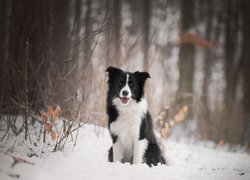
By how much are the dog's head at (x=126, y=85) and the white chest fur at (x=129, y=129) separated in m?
0.11

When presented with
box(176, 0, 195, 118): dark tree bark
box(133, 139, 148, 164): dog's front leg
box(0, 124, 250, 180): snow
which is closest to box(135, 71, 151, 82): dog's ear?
box(133, 139, 148, 164): dog's front leg

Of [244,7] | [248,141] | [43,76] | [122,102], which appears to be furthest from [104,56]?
[244,7]

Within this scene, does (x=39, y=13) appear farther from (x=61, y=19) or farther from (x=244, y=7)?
(x=244, y=7)

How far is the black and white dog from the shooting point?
4645 millimetres

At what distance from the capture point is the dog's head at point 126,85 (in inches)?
181

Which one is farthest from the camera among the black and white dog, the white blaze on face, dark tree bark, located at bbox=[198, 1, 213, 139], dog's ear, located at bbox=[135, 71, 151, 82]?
dark tree bark, located at bbox=[198, 1, 213, 139]

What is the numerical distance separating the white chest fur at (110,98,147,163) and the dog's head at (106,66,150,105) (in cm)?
11

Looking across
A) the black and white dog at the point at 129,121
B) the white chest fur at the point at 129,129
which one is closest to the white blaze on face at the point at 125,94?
the black and white dog at the point at 129,121

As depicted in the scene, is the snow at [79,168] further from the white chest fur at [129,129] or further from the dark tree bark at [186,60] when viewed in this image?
the dark tree bark at [186,60]

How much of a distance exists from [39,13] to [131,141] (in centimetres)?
323

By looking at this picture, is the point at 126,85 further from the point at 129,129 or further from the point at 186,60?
the point at 186,60

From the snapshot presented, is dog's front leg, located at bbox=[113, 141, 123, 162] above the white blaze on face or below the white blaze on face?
below

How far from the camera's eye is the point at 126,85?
460 centimetres

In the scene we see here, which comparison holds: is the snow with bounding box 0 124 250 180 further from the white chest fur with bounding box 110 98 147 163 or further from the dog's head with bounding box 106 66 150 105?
the dog's head with bounding box 106 66 150 105
